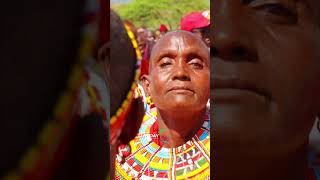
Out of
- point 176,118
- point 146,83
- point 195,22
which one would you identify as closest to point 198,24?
point 195,22

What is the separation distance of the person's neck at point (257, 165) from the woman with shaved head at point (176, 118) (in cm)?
36

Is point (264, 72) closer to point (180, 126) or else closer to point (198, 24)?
point (180, 126)

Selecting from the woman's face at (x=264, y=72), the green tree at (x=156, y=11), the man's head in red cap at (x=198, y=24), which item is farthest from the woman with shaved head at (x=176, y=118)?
the green tree at (x=156, y=11)

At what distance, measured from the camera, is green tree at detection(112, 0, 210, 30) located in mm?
2506

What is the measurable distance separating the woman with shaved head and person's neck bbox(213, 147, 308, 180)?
0.36 m

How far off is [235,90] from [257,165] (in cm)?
17

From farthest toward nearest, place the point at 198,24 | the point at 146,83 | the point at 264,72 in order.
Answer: the point at 198,24
the point at 146,83
the point at 264,72

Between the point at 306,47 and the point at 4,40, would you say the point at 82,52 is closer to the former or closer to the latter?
the point at 4,40

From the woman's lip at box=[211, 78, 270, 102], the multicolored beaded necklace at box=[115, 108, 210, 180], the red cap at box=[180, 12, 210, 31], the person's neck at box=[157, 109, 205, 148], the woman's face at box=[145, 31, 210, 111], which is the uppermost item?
the red cap at box=[180, 12, 210, 31]

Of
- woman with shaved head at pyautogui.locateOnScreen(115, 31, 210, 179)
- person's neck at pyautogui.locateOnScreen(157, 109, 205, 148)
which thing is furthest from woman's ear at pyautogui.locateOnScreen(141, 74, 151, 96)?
person's neck at pyautogui.locateOnScreen(157, 109, 205, 148)

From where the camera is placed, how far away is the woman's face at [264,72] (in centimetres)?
97

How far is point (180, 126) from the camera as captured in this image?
148 centimetres

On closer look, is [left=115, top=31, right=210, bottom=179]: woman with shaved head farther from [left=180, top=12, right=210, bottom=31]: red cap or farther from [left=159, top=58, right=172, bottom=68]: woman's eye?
[left=180, top=12, right=210, bottom=31]: red cap

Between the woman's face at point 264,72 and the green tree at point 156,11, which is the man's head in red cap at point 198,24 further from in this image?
the woman's face at point 264,72
